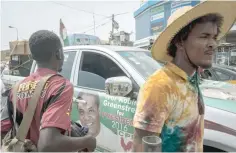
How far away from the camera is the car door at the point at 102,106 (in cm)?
275

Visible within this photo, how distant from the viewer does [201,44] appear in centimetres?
143

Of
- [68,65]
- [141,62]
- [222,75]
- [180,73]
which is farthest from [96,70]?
[222,75]

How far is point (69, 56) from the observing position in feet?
12.2

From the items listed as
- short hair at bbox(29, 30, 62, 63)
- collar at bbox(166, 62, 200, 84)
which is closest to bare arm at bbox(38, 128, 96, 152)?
short hair at bbox(29, 30, 62, 63)

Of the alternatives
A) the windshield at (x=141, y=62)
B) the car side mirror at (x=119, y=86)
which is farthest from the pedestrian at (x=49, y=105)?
the windshield at (x=141, y=62)

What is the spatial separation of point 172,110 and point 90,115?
6.22ft

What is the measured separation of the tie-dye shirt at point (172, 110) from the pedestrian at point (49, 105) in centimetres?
39

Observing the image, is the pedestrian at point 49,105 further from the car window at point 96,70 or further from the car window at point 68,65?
the car window at point 68,65

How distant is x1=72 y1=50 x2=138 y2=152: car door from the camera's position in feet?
9.03

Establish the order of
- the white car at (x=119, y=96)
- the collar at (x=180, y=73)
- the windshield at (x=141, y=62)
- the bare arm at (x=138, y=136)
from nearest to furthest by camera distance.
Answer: the bare arm at (x=138, y=136) < the collar at (x=180, y=73) < the white car at (x=119, y=96) < the windshield at (x=141, y=62)

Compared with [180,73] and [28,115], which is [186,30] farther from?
[28,115]

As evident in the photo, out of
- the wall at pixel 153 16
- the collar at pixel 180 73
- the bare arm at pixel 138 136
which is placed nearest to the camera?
the bare arm at pixel 138 136

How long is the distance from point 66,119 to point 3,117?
1.66 feet

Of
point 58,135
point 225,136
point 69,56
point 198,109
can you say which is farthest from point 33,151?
point 69,56
